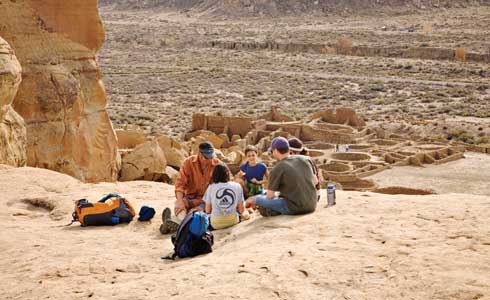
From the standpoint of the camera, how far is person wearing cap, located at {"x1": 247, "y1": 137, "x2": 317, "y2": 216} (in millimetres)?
8117

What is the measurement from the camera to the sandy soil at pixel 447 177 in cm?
2200

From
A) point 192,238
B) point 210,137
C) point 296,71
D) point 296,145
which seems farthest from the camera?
point 296,71

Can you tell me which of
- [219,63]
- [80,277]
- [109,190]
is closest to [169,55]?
[219,63]

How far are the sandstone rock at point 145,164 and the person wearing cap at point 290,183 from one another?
889cm

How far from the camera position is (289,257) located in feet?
21.2

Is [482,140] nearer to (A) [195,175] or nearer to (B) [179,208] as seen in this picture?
(A) [195,175]

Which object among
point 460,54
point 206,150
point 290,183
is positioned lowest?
point 460,54

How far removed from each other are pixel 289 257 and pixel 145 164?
11.0 metres

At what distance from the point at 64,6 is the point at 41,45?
141 centimetres

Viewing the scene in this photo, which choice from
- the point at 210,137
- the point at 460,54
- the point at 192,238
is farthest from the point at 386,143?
the point at 460,54

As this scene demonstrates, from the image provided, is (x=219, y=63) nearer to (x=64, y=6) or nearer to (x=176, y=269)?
(x=64, y=6)

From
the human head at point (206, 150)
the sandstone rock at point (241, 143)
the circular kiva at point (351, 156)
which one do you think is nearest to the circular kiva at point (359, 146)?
the circular kiva at point (351, 156)

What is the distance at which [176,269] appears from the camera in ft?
21.7

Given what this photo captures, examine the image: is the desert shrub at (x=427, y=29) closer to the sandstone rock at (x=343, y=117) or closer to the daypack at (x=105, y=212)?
the sandstone rock at (x=343, y=117)
